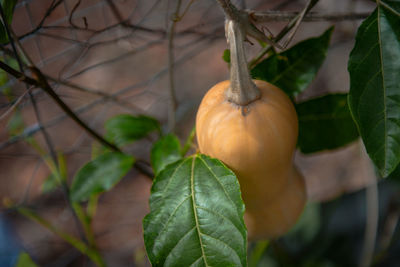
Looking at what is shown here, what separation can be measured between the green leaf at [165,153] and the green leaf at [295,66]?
0.16m

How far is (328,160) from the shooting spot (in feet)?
4.65

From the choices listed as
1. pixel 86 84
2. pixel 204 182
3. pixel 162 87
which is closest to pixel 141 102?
pixel 162 87

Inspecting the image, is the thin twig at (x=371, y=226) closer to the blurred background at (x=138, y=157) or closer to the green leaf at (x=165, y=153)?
the blurred background at (x=138, y=157)

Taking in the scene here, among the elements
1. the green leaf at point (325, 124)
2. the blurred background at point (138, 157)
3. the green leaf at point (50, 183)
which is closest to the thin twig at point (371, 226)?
the blurred background at point (138, 157)

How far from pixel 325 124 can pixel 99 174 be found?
38 cm

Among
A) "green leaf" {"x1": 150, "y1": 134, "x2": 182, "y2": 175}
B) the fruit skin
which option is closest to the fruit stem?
the fruit skin

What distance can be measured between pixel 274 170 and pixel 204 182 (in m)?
0.09

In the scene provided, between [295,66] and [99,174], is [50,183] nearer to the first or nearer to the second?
[99,174]

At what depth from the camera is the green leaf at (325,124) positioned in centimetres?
60

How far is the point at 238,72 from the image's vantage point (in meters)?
0.42

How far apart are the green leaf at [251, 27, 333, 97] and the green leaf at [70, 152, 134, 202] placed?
0.89ft

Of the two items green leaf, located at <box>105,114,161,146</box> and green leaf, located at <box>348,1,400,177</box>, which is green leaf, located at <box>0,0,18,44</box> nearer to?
green leaf, located at <box>105,114,161,146</box>

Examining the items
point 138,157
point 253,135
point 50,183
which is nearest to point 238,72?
point 253,135

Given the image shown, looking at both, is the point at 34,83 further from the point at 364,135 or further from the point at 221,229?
the point at 364,135
